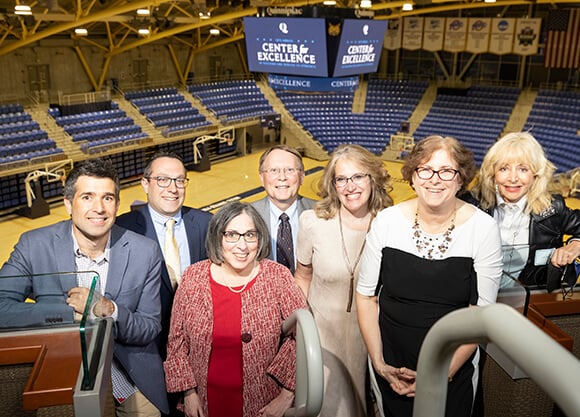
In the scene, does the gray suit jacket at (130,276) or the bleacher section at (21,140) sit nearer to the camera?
the gray suit jacket at (130,276)

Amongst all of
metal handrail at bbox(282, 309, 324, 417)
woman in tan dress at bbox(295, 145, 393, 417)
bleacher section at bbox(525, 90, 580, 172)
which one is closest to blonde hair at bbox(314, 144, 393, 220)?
woman in tan dress at bbox(295, 145, 393, 417)

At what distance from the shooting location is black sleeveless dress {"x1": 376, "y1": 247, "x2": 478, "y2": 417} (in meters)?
2.19

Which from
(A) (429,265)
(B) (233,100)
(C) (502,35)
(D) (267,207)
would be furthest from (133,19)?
(A) (429,265)

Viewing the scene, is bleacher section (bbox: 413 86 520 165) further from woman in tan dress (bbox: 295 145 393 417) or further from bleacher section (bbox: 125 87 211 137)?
woman in tan dress (bbox: 295 145 393 417)

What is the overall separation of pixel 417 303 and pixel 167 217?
1.58m

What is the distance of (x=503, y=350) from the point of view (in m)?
0.58

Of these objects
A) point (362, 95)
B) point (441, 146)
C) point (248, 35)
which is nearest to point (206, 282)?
point (441, 146)

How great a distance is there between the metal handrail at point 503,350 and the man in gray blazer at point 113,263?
1.79 m

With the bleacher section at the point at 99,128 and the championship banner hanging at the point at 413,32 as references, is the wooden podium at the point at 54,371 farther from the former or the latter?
the championship banner hanging at the point at 413,32

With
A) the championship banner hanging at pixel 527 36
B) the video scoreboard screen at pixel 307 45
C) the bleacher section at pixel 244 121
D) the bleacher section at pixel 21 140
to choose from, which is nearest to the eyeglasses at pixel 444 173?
the video scoreboard screen at pixel 307 45

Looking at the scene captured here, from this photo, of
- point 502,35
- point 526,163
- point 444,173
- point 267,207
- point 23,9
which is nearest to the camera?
point 444,173

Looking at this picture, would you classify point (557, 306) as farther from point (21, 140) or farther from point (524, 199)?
point (21, 140)

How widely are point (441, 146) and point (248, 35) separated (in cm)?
714

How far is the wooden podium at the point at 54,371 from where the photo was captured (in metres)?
1.76
